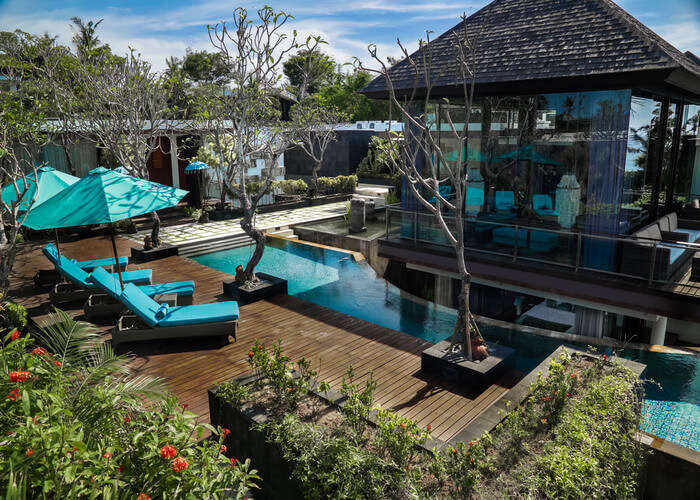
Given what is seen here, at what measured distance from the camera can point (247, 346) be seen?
8203 mm

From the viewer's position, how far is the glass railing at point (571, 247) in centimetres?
897

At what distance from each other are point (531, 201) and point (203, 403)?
8.73 m

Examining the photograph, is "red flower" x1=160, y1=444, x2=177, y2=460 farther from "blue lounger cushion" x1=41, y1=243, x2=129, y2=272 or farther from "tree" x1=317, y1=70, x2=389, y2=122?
"tree" x1=317, y1=70, x2=389, y2=122

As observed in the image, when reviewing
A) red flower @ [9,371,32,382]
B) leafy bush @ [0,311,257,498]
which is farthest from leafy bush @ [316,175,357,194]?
red flower @ [9,371,32,382]

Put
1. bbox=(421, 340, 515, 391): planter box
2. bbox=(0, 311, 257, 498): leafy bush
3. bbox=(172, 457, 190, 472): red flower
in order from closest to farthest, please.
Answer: bbox=(0, 311, 257, 498): leafy bush → bbox=(172, 457, 190, 472): red flower → bbox=(421, 340, 515, 391): planter box

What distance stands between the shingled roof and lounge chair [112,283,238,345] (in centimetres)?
586

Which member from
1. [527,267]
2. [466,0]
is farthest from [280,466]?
[466,0]

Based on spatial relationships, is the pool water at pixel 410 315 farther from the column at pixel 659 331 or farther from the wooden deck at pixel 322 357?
the wooden deck at pixel 322 357

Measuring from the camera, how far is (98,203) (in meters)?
8.72

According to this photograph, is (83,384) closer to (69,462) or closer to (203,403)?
(69,462)

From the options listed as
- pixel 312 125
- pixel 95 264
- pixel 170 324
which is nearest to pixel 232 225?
pixel 312 125

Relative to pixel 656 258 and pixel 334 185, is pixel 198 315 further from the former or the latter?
pixel 334 185

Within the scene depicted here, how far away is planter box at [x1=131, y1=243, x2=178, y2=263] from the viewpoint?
1383 centimetres

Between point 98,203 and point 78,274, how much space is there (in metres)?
2.09
